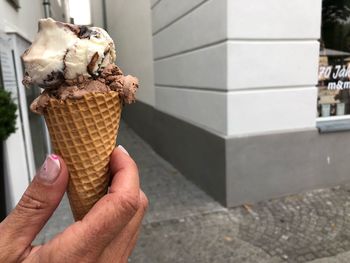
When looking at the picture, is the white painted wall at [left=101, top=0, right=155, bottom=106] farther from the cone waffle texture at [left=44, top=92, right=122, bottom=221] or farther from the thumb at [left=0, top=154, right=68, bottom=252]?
the thumb at [left=0, top=154, right=68, bottom=252]

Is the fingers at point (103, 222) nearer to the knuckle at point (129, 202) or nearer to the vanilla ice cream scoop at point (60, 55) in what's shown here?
the knuckle at point (129, 202)

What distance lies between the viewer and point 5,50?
174 inches

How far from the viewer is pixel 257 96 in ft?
14.7

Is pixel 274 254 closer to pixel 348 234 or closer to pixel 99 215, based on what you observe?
pixel 348 234

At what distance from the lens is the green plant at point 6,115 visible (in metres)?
3.62

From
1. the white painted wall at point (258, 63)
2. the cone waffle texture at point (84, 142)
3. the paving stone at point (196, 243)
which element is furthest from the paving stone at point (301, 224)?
the cone waffle texture at point (84, 142)

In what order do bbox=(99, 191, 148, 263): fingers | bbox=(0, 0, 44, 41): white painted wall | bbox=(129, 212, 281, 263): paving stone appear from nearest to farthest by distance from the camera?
1. bbox=(99, 191, 148, 263): fingers
2. bbox=(129, 212, 281, 263): paving stone
3. bbox=(0, 0, 44, 41): white painted wall

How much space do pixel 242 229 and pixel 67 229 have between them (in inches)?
123

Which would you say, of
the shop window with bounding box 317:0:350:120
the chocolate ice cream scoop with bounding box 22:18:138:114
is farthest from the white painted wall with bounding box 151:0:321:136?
the chocolate ice cream scoop with bounding box 22:18:138:114

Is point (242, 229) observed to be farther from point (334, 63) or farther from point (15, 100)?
point (15, 100)

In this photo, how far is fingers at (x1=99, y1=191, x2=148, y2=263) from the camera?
52.9 inches

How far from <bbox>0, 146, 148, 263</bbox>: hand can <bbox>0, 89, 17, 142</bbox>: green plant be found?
2.62m

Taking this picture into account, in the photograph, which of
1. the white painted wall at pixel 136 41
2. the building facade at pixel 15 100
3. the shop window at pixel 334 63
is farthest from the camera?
the white painted wall at pixel 136 41

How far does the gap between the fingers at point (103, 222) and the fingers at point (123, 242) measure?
0.24 feet
